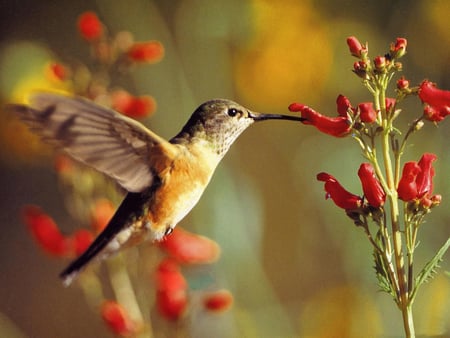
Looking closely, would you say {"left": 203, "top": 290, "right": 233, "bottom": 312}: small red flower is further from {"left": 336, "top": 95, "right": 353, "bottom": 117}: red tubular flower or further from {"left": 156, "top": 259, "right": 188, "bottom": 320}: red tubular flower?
{"left": 336, "top": 95, "right": 353, "bottom": 117}: red tubular flower

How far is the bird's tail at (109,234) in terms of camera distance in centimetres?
113

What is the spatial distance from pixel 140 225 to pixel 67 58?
179 cm

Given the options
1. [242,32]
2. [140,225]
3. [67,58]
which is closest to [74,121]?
[140,225]

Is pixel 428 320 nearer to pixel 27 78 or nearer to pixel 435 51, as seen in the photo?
pixel 435 51

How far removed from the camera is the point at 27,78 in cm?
265

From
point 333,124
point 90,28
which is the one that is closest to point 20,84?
point 90,28

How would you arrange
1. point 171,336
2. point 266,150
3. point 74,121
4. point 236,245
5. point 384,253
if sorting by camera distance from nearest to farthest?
point 384,253
point 74,121
point 171,336
point 236,245
point 266,150

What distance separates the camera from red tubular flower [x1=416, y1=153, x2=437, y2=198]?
914mm

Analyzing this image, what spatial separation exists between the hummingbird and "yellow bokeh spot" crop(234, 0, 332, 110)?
1425mm

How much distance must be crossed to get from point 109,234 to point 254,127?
1649 mm

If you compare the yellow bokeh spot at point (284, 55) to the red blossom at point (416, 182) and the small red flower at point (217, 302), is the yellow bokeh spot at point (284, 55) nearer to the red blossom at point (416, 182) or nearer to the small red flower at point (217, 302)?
the small red flower at point (217, 302)

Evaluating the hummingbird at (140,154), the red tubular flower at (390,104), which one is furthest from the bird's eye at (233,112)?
the red tubular flower at (390,104)

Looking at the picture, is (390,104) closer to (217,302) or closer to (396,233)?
(396,233)

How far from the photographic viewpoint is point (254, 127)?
278 cm
